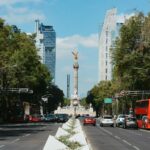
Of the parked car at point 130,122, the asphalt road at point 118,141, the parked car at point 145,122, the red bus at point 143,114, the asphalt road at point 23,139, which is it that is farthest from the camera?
the parked car at point 130,122

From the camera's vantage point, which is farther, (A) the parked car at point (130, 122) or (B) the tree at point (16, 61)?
(B) the tree at point (16, 61)

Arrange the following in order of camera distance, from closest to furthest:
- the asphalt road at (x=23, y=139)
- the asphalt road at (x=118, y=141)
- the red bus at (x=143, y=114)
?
the asphalt road at (x=23, y=139) → the asphalt road at (x=118, y=141) → the red bus at (x=143, y=114)

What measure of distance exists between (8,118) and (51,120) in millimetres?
8258

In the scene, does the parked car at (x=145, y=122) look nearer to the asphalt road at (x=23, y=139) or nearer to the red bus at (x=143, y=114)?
the red bus at (x=143, y=114)

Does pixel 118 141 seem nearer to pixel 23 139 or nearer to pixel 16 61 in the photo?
pixel 23 139

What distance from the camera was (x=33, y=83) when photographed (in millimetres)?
91250

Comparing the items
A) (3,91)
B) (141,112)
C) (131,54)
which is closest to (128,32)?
(131,54)

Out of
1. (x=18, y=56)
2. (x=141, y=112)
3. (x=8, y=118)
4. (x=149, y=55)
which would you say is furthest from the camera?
(x=8, y=118)

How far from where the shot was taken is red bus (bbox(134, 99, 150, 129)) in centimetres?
6341

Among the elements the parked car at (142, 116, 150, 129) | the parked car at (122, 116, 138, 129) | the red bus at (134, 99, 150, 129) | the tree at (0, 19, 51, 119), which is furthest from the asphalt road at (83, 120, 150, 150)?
the tree at (0, 19, 51, 119)

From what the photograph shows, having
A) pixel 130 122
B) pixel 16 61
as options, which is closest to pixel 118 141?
pixel 130 122

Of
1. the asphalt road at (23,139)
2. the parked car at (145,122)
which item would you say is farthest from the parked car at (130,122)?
the asphalt road at (23,139)

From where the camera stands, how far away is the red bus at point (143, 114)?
2496 inches

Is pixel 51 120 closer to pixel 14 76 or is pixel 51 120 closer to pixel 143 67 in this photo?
pixel 14 76
